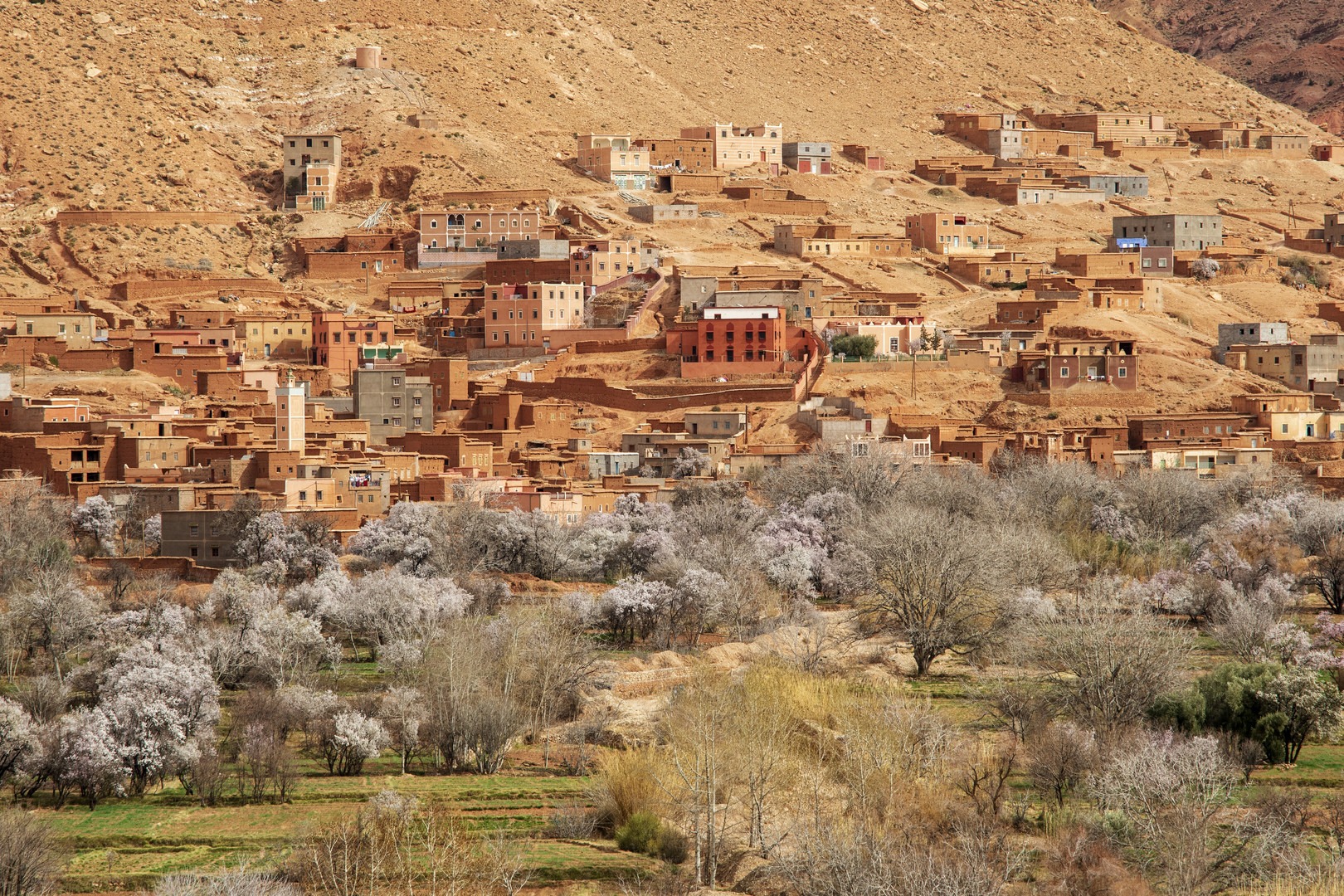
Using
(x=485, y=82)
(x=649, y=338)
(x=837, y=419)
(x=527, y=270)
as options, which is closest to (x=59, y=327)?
(x=527, y=270)

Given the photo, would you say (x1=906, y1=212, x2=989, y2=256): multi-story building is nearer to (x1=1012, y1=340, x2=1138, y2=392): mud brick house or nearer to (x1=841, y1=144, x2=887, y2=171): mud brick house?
(x1=841, y1=144, x2=887, y2=171): mud brick house

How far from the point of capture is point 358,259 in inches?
2975

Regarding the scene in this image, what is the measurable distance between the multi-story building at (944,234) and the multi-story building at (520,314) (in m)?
18.2

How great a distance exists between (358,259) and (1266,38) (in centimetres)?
11224

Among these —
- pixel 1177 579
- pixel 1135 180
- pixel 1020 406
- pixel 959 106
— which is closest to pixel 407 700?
pixel 1177 579

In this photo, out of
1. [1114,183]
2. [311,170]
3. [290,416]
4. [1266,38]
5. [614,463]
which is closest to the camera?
[290,416]

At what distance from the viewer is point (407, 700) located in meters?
32.7

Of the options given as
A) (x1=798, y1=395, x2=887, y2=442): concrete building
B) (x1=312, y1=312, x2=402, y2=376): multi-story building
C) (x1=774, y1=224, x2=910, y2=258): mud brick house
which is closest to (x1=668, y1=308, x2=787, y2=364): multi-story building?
(x1=798, y1=395, x2=887, y2=442): concrete building

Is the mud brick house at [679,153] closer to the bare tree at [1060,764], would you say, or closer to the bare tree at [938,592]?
the bare tree at [938,592]

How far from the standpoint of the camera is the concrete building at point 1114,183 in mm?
91000

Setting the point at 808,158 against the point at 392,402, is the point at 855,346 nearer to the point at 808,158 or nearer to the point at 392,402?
the point at 392,402

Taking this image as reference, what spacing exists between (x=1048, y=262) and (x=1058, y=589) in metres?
34.6

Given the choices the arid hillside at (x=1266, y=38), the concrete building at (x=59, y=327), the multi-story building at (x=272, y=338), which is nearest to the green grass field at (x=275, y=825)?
the concrete building at (x=59, y=327)

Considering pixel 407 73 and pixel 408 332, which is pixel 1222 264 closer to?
pixel 408 332
